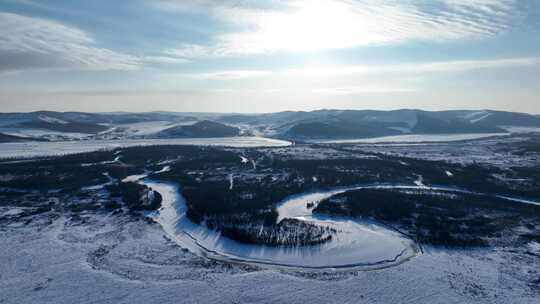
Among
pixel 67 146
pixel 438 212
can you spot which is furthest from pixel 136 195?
pixel 67 146

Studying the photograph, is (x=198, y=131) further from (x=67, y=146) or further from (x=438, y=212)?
(x=438, y=212)

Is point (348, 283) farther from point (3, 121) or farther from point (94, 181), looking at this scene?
point (3, 121)

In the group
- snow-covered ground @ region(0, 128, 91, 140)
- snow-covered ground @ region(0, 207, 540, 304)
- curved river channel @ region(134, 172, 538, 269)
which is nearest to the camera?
snow-covered ground @ region(0, 207, 540, 304)

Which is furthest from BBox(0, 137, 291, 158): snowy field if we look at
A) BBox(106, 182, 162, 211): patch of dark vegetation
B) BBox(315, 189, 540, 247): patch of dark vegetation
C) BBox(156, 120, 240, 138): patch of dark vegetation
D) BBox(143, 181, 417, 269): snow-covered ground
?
BBox(315, 189, 540, 247): patch of dark vegetation

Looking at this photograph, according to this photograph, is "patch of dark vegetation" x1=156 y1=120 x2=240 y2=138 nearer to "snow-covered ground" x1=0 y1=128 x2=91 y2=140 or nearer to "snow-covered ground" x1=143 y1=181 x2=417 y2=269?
"snow-covered ground" x1=0 y1=128 x2=91 y2=140

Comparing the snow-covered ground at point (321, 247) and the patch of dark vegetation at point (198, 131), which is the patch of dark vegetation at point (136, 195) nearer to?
the snow-covered ground at point (321, 247)

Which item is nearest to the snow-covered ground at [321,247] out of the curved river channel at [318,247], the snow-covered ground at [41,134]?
the curved river channel at [318,247]

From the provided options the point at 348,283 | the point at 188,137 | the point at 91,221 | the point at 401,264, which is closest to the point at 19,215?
the point at 91,221
